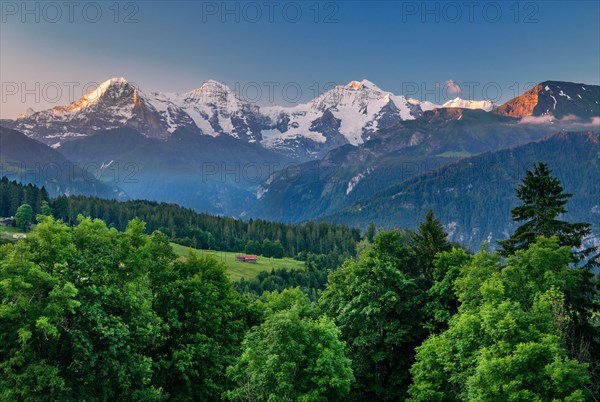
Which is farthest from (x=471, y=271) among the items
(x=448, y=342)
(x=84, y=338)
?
(x=84, y=338)

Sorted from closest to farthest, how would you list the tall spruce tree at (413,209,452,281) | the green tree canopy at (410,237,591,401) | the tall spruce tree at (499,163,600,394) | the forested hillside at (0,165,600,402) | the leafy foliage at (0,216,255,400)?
1. the green tree canopy at (410,237,591,401)
2. the leafy foliage at (0,216,255,400)
3. the forested hillside at (0,165,600,402)
4. the tall spruce tree at (499,163,600,394)
5. the tall spruce tree at (413,209,452,281)

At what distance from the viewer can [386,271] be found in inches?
2290

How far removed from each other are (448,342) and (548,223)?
17798 millimetres

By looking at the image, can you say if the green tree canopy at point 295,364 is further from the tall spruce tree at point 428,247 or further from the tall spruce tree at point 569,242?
the tall spruce tree at point 428,247

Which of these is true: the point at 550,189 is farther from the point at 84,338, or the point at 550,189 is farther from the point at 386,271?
the point at 84,338

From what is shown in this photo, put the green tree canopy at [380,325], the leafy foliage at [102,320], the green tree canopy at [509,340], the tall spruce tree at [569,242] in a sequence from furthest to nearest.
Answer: the green tree canopy at [380,325] < the tall spruce tree at [569,242] < the leafy foliage at [102,320] < the green tree canopy at [509,340]

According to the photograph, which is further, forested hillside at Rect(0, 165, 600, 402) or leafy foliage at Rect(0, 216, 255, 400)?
forested hillside at Rect(0, 165, 600, 402)

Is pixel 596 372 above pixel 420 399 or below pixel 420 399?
above

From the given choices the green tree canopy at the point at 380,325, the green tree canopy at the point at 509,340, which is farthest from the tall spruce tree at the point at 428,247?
the green tree canopy at the point at 509,340

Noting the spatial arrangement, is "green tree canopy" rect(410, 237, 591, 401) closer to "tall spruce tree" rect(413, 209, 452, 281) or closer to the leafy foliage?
"tall spruce tree" rect(413, 209, 452, 281)

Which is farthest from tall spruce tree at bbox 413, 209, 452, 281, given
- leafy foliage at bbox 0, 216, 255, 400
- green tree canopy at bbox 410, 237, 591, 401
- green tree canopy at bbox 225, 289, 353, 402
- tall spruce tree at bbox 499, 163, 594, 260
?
leafy foliage at bbox 0, 216, 255, 400

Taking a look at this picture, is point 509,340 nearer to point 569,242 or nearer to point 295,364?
point 295,364

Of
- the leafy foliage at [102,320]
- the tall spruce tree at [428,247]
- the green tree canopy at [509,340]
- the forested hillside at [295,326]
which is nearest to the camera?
the green tree canopy at [509,340]

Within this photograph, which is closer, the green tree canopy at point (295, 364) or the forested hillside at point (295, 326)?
the forested hillside at point (295, 326)
